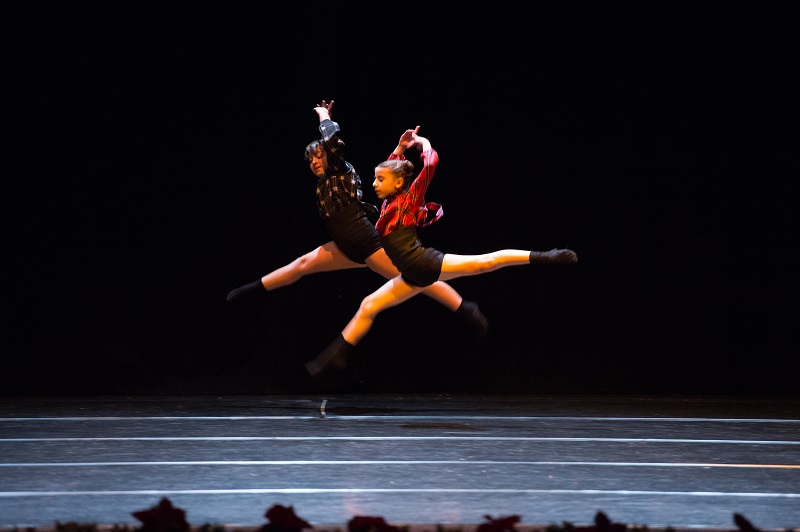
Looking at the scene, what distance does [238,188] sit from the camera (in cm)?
814

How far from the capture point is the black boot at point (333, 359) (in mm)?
6820

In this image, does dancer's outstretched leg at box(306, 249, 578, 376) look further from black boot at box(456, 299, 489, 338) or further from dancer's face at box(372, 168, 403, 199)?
dancer's face at box(372, 168, 403, 199)

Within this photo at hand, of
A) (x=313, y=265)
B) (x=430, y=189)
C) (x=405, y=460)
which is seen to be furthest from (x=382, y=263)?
(x=405, y=460)

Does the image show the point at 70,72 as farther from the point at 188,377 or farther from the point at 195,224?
the point at 188,377

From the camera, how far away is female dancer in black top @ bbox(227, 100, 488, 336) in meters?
6.92

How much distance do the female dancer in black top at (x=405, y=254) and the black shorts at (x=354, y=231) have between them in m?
0.09

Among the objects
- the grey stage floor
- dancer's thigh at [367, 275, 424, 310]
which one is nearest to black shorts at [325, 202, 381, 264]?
dancer's thigh at [367, 275, 424, 310]

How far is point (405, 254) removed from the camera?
6.92 m

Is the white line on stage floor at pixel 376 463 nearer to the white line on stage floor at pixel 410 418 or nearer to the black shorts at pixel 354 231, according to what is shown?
the white line on stage floor at pixel 410 418

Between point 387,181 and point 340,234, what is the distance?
0.52 metres

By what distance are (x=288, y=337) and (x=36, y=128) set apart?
223 centimetres

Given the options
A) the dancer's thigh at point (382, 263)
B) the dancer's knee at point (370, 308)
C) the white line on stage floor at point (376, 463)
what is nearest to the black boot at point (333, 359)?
the dancer's knee at point (370, 308)

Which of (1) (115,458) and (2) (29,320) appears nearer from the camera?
(1) (115,458)

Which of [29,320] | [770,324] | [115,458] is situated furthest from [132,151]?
[770,324]
